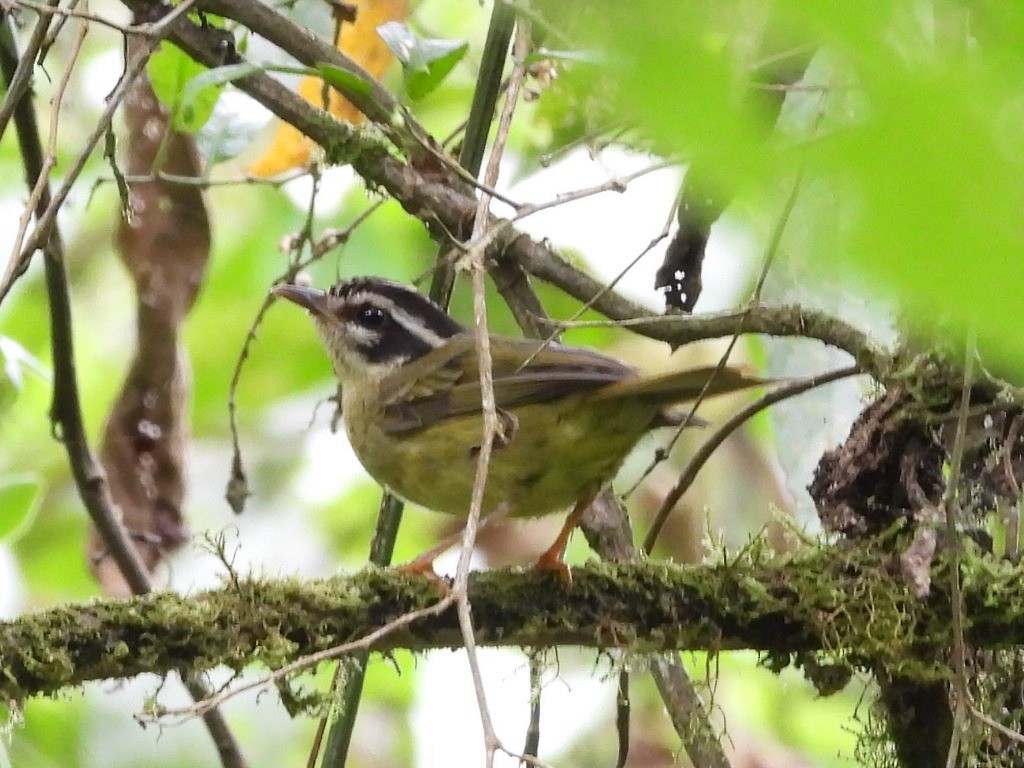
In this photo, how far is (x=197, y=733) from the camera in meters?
4.60

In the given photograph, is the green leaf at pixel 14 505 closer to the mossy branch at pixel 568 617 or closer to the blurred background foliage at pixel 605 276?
the blurred background foliage at pixel 605 276

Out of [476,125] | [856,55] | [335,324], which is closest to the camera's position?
[856,55]

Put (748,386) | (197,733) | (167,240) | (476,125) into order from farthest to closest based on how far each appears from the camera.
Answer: (197,733) < (167,240) < (476,125) < (748,386)

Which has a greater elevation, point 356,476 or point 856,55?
point 356,476

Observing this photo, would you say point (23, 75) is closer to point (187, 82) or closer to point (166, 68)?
point (187, 82)

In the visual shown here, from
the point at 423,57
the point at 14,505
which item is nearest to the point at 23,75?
the point at 423,57

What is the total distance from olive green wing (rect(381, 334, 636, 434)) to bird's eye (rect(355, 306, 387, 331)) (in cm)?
20

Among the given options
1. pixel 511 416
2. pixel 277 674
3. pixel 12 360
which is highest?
pixel 12 360

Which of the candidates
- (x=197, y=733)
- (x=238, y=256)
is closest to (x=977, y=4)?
(x=197, y=733)

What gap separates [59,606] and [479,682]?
3.26 ft

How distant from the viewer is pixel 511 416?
8.17 ft

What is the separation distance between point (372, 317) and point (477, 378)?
598 mm

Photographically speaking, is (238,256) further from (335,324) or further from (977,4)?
(977,4)

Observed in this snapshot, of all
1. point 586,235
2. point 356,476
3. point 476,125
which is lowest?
point 476,125
